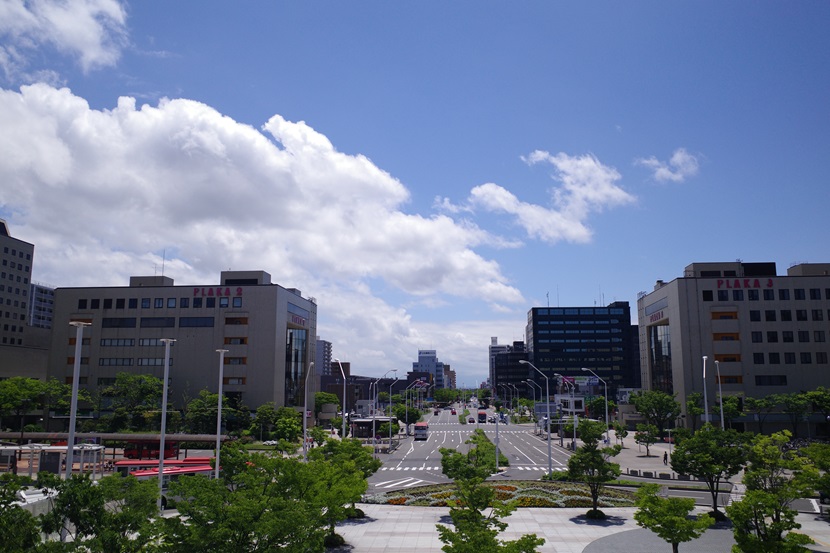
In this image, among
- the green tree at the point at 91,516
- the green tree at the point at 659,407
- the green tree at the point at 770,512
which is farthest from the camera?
the green tree at the point at 659,407

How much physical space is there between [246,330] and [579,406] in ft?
243

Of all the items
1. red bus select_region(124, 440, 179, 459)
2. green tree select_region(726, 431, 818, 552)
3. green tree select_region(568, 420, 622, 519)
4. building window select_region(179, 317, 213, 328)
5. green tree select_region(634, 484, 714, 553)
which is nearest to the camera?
green tree select_region(726, 431, 818, 552)

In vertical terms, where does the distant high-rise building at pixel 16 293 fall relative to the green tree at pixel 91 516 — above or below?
above

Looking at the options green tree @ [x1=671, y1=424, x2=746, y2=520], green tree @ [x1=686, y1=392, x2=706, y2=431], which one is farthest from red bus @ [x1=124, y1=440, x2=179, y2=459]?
green tree @ [x1=686, y1=392, x2=706, y2=431]

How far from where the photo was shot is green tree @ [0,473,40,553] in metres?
16.7

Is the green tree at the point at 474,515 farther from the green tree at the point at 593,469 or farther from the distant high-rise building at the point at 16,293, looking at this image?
the distant high-rise building at the point at 16,293

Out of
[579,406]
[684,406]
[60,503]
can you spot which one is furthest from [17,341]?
[60,503]

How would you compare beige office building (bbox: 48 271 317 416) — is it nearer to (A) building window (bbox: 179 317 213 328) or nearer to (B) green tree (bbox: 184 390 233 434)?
(A) building window (bbox: 179 317 213 328)

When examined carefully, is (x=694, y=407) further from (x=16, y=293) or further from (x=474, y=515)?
(x=16, y=293)

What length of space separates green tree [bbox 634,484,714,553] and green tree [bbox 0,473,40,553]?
2567 cm

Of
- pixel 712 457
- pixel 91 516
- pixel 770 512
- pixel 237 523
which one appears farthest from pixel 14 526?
pixel 712 457

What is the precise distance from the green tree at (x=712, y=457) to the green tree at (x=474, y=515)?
13.2 m

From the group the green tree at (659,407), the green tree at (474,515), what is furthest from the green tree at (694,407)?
the green tree at (474,515)

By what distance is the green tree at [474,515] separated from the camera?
69.1 feet
